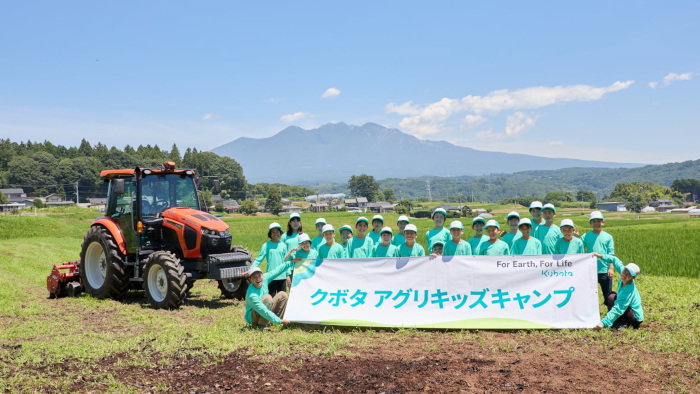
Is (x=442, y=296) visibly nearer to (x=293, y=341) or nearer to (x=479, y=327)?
(x=479, y=327)

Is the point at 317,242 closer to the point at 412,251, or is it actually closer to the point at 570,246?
the point at 412,251

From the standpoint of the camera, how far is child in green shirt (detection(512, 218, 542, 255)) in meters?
8.28

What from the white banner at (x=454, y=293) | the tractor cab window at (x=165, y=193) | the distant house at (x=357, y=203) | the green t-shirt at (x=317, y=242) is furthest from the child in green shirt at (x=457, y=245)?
the distant house at (x=357, y=203)

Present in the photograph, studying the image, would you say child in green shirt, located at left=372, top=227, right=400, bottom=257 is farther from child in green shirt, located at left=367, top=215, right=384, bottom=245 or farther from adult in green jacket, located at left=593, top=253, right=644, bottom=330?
adult in green jacket, located at left=593, top=253, right=644, bottom=330

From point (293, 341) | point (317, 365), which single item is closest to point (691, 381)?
point (317, 365)

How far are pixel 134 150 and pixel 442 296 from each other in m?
107

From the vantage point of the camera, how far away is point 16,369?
6.19 m

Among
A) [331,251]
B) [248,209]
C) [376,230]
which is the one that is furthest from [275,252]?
[248,209]

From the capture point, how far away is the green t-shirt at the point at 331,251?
9.12 meters

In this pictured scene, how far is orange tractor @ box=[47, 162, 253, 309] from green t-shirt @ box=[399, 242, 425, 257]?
3.34 meters

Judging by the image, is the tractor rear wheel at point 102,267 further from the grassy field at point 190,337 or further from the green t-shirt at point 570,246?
the green t-shirt at point 570,246

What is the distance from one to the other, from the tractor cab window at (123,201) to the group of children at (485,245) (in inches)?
146

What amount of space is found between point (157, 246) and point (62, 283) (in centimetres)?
285

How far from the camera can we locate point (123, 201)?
1129cm
